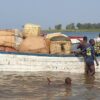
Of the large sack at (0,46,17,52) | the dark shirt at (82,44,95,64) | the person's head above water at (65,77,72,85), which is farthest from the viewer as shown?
the large sack at (0,46,17,52)

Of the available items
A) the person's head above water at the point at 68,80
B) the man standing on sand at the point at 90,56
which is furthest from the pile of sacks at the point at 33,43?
the person's head above water at the point at 68,80

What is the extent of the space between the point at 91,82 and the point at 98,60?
2084 mm

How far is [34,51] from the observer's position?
17922mm

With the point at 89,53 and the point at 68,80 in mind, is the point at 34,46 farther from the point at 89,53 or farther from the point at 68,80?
the point at 68,80

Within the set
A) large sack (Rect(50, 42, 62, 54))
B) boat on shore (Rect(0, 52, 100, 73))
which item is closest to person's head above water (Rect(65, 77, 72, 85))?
boat on shore (Rect(0, 52, 100, 73))

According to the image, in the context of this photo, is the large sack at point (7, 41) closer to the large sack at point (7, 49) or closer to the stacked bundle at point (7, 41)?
the stacked bundle at point (7, 41)

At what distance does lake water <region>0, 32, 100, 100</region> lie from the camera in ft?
43.4

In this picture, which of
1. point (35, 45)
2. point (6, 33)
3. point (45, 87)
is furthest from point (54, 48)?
point (45, 87)

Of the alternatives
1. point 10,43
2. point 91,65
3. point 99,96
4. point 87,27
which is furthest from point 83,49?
point 87,27

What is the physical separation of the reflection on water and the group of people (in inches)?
16.1

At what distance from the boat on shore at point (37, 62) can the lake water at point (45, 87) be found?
0.21 meters

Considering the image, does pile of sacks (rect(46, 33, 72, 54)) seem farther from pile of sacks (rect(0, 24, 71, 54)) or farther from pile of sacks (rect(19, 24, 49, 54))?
pile of sacks (rect(19, 24, 49, 54))

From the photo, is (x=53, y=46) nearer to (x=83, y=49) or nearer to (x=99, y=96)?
(x=83, y=49)

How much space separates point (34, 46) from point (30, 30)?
3.06 feet
